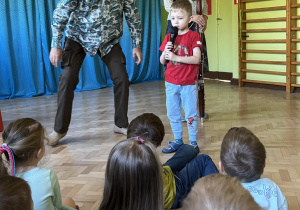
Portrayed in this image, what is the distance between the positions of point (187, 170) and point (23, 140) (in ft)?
2.77

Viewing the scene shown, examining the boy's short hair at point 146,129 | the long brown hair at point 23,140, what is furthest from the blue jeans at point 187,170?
the long brown hair at point 23,140

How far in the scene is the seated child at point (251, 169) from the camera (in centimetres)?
142

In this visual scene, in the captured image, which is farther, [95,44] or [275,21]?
[275,21]

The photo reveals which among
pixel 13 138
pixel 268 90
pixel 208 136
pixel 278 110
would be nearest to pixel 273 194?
pixel 13 138

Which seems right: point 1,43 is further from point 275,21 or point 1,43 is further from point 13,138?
point 13,138

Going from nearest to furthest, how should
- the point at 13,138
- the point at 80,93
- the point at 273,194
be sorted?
the point at 273,194, the point at 13,138, the point at 80,93

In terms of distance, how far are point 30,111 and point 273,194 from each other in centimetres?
422

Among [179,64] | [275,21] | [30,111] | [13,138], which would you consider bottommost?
[30,111]

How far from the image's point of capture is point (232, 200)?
70 centimetres

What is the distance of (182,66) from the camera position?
2.81 meters

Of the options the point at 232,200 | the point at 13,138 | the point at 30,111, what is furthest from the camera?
the point at 30,111

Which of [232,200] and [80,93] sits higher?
[232,200]

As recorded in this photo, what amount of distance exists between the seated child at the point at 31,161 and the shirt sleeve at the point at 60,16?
5.35 feet

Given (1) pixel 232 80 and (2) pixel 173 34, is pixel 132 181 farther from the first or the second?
(1) pixel 232 80
